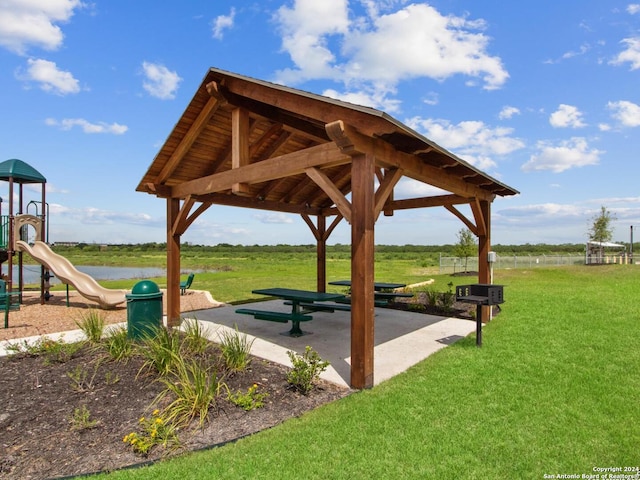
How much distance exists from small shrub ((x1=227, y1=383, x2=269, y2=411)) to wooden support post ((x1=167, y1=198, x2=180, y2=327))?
4.50 metres

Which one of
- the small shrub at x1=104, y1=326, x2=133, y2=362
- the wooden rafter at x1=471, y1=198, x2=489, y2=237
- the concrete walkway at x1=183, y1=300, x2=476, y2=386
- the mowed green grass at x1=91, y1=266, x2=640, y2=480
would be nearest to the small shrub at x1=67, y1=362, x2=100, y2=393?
the small shrub at x1=104, y1=326, x2=133, y2=362

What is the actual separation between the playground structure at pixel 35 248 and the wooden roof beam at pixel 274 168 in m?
5.20

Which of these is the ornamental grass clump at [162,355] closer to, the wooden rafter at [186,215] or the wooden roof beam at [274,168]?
the wooden roof beam at [274,168]

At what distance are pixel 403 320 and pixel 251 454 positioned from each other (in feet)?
18.8

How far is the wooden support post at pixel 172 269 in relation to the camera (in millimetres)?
7812

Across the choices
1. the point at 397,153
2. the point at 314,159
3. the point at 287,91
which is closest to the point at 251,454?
the point at 314,159

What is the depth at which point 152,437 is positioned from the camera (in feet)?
10.1

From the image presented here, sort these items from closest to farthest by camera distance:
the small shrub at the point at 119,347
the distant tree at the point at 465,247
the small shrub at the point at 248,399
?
the small shrub at the point at 248,399 → the small shrub at the point at 119,347 → the distant tree at the point at 465,247

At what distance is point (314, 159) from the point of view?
15.7 ft

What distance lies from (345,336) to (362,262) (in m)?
2.80

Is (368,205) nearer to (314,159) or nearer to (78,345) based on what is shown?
(314,159)

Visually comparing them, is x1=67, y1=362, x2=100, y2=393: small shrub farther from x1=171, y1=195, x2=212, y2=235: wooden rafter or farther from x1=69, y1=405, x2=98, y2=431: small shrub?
x1=171, y1=195, x2=212, y2=235: wooden rafter

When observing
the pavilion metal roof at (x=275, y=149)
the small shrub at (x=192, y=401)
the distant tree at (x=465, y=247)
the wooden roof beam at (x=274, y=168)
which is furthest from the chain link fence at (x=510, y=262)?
the small shrub at (x=192, y=401)

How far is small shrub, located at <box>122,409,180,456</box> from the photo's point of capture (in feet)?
9.85
